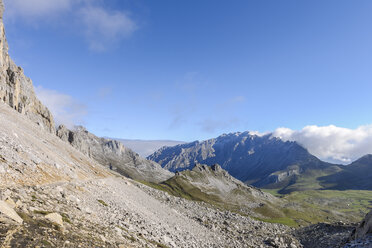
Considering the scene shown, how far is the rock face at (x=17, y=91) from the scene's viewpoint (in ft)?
445

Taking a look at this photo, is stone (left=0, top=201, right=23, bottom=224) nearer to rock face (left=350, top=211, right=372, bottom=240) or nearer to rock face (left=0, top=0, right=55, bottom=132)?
rock face (left=350, top=211, right=372, bottom=240)

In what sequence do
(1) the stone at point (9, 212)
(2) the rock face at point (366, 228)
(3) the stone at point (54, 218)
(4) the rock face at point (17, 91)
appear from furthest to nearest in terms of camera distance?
(4) the rock face at point (17, 91) → (2) the rock face at point (366, 228) → (3) the stone at point (54, 218) → (1) the stone at point (9, 212)

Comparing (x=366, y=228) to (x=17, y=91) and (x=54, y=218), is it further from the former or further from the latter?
(x=17, y=91)

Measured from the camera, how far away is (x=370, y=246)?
26188 millimetres

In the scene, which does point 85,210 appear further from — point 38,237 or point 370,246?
point 370,246

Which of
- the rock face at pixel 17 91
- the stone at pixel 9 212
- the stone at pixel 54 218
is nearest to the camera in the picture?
the stone at pixel 9 212

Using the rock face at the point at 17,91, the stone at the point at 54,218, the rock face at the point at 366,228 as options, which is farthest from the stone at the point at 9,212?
the rock face at the point at 17,91

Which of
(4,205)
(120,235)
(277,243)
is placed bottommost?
(277,243)

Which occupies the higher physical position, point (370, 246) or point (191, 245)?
point (370, 246)

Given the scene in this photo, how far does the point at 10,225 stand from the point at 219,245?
4794 cm

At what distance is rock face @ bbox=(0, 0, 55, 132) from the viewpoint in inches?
5344

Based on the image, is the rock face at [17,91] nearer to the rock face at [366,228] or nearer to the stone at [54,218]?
the stone at [54,218]

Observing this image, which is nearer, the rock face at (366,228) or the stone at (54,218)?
the stone at (54,218)

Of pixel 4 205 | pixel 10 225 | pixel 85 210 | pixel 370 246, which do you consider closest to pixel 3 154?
pixel 85 210
